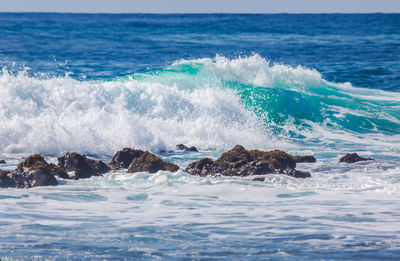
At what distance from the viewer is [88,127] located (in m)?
12.8

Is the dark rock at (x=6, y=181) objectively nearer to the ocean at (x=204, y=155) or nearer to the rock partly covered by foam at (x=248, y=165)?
the ocean at (x=204, y=155)

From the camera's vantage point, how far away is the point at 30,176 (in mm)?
8758

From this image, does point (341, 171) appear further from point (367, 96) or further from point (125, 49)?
point (125, 49)

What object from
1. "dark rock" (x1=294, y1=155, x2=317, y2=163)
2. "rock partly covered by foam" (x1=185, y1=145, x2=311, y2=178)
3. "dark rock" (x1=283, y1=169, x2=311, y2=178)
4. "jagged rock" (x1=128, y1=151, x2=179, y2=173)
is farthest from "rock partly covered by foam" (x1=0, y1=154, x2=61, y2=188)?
"dark rock" (x1=294, y1=155, x2=317, y2=163)

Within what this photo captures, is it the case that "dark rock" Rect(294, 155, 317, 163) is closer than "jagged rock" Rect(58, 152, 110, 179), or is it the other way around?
"jagged rock" Rect(58, 152, 110, 179)

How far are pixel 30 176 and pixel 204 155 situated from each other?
3.98 m

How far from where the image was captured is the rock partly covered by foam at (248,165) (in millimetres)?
9414

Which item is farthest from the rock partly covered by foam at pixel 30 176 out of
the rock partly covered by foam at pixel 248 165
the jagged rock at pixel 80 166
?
the rock partly covered by foam at pixel 248 165

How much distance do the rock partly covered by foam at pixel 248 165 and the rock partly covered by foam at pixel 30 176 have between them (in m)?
2.11

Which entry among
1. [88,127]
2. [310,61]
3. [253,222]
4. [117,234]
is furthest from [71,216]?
[310,61]

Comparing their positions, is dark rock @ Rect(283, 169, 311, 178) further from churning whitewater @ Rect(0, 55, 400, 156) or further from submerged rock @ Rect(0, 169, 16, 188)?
submerged rock @ Rect(0, 169, 16, 188)

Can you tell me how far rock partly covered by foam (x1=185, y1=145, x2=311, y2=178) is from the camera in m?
9.41

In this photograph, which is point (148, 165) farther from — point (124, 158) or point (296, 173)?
point (296, 173)

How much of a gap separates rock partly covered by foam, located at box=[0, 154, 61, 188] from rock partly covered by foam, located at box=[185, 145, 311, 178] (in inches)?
83.1
